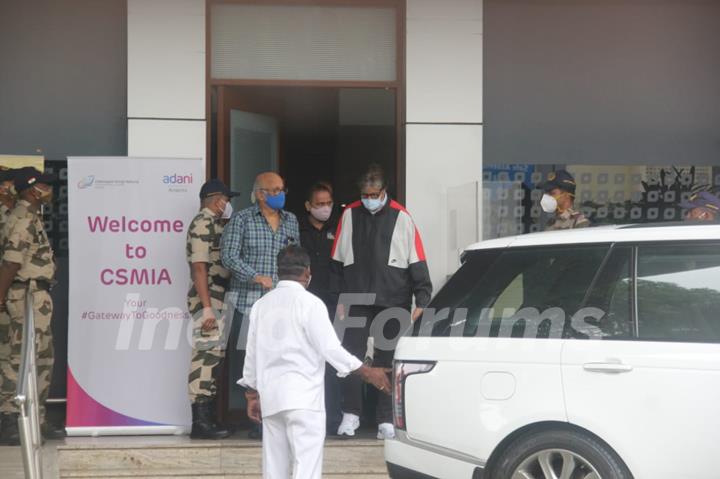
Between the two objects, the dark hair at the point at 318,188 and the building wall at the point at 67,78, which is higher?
the building wall at the point at 67,78

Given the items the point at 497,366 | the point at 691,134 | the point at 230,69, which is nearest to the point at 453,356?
the point at 497,366

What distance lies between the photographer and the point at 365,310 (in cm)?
887

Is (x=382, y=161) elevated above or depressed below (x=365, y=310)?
above

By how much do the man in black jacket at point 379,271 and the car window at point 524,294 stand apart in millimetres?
2404

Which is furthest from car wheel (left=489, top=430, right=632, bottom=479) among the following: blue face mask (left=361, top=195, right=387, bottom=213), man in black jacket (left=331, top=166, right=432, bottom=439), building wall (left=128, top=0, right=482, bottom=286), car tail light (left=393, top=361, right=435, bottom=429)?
building wall (left=128, top=0, right=482, bottom=286)

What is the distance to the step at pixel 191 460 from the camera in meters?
8.48

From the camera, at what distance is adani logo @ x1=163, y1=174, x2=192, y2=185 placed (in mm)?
9000

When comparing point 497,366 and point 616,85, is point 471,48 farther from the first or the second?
point 497,366

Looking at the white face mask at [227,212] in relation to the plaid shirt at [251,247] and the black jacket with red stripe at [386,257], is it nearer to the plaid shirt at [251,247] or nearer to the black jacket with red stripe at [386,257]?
the plaid shirt at [251,247]

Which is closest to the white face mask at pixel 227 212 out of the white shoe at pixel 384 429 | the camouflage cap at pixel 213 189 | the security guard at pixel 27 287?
the camouflage cap at pixel 213 189

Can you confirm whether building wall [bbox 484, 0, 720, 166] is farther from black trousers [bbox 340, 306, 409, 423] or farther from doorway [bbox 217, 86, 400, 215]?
black trousers [bbox 340, 306, 409, 423]

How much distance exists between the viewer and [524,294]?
244 inches

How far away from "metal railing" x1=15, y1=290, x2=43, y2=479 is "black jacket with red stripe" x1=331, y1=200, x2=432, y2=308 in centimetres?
315

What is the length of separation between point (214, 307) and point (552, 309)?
3.58 m
